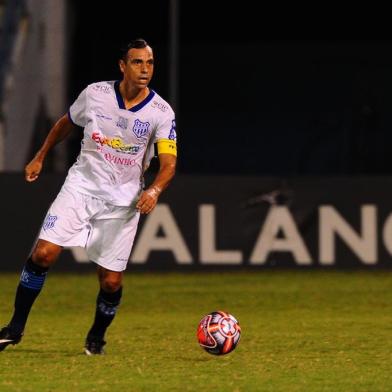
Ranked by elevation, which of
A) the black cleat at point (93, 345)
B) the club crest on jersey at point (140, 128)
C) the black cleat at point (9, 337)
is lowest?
the black cleat at point (93, 345)

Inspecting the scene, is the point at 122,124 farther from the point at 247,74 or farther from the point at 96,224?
the point at 247,74

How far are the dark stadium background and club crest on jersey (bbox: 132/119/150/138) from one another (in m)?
21.1

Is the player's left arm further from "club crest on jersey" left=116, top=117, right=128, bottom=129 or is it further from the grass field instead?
the grass field

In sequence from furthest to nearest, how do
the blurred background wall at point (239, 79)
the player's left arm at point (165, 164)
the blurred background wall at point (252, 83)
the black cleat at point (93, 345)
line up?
1. the blurred background wall at point (252, 83)
2. the blurred background wall at point (239, 79)
3. the black cleat at point (93, 345)
4. the player's left arm at point (165, 164)

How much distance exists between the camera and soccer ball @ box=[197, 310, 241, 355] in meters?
8.70

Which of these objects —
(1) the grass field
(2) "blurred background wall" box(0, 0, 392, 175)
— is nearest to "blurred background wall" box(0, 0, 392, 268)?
(2) "blurred background wall" box(0, 0, 392, 175)

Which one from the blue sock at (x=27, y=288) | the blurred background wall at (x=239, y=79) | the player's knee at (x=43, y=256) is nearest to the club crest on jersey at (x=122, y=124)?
the player's knee at (x=43, y=256)

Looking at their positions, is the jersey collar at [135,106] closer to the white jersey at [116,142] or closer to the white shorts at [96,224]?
the white jersey at [116,142]

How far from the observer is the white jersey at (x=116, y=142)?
342 inches

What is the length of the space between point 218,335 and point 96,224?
1.06 meters

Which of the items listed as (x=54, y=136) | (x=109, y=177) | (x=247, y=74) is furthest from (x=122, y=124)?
(x=247, y=74)

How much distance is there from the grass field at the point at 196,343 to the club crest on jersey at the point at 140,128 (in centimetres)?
147

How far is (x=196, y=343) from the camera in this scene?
32.3ft

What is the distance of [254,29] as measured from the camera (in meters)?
31.2
